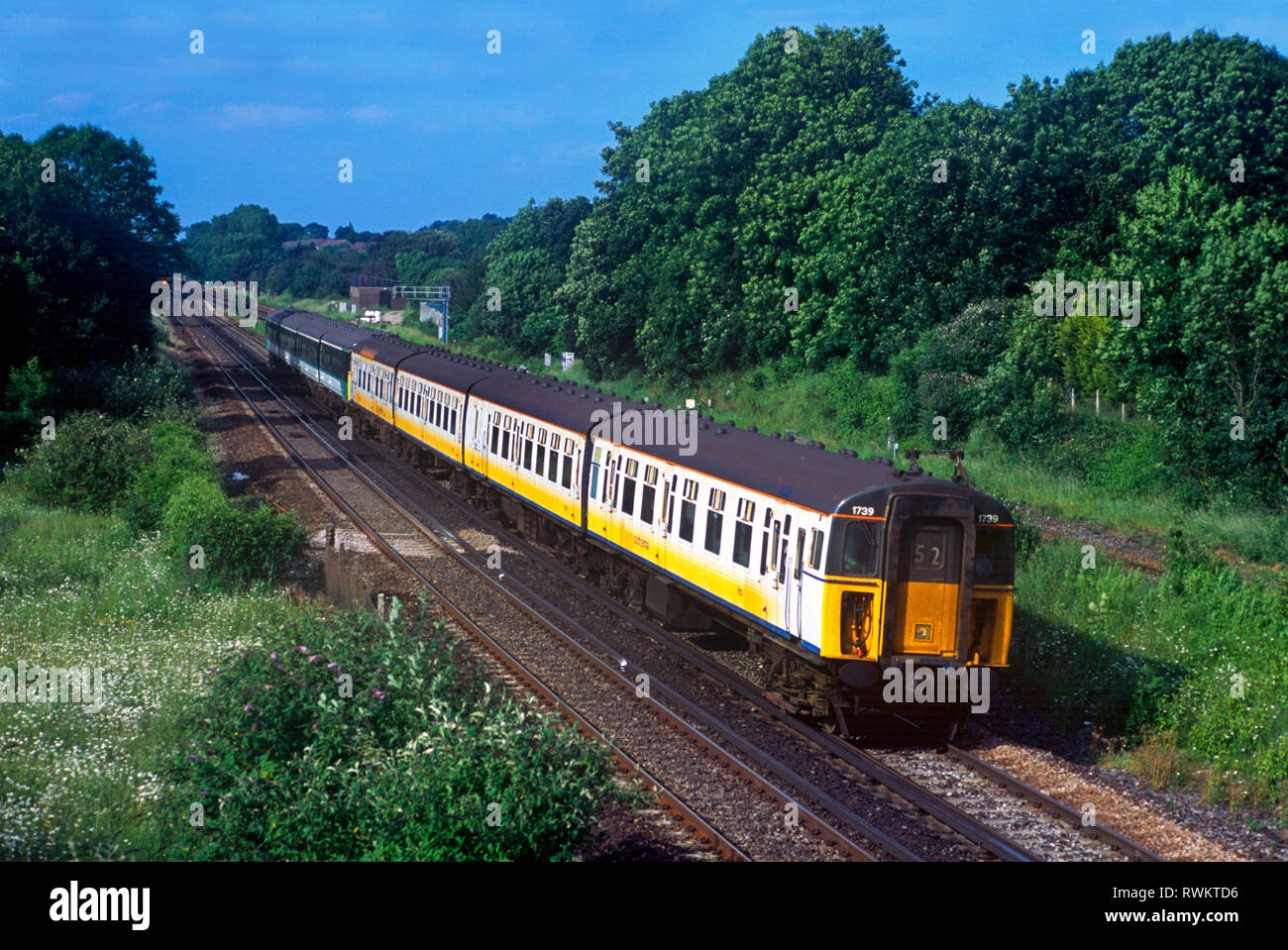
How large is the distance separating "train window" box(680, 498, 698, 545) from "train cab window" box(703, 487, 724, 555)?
0.47 m

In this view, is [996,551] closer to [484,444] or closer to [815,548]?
[815,548]

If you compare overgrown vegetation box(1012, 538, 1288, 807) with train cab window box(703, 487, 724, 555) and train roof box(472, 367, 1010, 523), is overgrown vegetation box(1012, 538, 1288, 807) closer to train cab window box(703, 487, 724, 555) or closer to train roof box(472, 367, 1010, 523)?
train roof box(472, 367, 1010, 523)

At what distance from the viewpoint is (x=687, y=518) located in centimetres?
1638

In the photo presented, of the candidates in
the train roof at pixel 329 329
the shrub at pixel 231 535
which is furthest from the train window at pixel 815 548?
the train roof at pixel 329 329

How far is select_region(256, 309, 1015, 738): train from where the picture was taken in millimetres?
12477

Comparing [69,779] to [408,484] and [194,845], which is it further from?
[408,484]

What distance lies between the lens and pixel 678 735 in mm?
13242

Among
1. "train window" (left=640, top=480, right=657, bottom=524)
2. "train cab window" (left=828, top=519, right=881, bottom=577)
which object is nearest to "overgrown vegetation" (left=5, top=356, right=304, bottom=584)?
"train window" (left=640, top=480, right=657, bottom=524)

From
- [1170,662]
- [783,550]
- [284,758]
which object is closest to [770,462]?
[783,550]

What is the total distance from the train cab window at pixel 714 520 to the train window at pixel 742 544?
47 cm

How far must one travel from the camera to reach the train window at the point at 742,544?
570 inches

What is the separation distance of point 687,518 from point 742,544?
1.87 metres

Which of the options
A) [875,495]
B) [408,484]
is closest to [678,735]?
[875,495]

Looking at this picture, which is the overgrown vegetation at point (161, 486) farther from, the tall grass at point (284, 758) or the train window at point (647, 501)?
the train window at point (647, 501)
